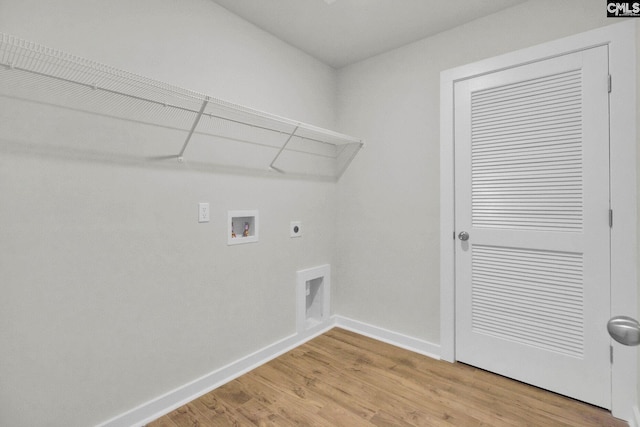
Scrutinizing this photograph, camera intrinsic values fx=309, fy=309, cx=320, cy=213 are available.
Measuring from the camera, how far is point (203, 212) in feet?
6.32

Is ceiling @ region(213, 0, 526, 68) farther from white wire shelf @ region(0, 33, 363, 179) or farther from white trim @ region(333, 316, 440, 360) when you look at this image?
white trim @ region(333, 316, 440, 360)

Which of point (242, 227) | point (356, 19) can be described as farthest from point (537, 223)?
point (242, 227)

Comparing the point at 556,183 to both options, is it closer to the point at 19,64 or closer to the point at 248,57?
the point at 248,57

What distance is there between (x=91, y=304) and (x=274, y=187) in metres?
1.34

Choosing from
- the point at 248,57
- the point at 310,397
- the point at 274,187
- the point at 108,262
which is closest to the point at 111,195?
the point at 108,262

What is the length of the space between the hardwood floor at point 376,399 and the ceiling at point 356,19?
8.00 feet

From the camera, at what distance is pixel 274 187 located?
2398mm

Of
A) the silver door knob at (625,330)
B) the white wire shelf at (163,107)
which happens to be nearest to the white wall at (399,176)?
the white wire shelf at (163,107)

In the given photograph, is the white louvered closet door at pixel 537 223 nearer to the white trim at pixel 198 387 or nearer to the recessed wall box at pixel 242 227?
the white trim at pixel 198 387

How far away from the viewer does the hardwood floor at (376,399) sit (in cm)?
168

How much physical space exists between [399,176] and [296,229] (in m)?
0.96

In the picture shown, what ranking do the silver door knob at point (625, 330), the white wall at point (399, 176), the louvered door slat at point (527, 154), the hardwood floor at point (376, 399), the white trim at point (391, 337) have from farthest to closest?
the white trim at point (391, 337) → the white wall at point (399, 176) → the louvered door slat at point (527, 154) → the hardwood floor at point (376, 399) → the silver door knob at point (625, 330)

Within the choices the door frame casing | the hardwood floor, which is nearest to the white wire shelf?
the hardwood floor

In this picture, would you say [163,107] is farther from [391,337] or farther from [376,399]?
[391,337]
